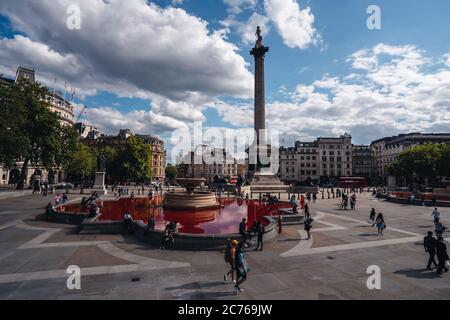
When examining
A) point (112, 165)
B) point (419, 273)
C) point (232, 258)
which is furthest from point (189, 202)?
point (112, 165)

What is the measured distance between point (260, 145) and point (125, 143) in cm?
6133

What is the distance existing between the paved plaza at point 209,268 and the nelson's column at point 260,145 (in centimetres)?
4059

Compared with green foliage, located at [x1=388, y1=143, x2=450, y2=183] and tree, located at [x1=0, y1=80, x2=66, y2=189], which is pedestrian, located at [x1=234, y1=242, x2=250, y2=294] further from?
green foliage, located at [x1=388, y1=143, x2=450, y2=183]

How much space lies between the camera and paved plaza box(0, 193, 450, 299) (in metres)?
8.39

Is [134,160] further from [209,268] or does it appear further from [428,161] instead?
[428,161]

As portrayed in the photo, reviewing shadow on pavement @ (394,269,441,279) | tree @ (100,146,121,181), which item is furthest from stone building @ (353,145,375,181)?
shadow on pavement @ (394,269,441,279)

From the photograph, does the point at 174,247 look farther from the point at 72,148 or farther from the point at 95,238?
the point at 72,148

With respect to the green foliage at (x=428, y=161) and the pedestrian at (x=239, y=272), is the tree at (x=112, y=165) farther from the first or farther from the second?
the green foliage at (x=428, y=161)

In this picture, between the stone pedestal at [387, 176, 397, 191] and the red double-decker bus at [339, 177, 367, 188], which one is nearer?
the stone pedestal at [387, 176, 397, 191]

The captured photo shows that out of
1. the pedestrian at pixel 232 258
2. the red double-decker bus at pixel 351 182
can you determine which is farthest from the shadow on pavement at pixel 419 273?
the red double-decker bus at pixel 351 182

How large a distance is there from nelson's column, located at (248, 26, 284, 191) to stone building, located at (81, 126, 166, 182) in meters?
60.0

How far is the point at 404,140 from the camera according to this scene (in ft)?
344
